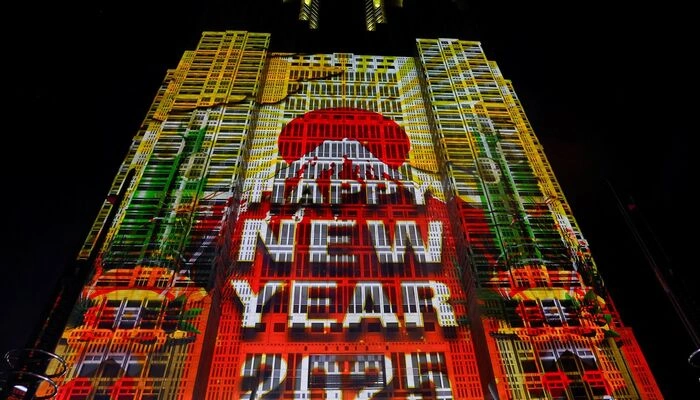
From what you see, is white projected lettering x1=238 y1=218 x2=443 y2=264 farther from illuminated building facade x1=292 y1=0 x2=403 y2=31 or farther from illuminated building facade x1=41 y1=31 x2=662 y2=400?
illuminated building facade x1=292 y1=0 x2=403 y2=31

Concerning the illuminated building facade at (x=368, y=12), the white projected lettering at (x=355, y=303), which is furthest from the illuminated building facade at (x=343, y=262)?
the illuminated building facade at (x=368, y=12)

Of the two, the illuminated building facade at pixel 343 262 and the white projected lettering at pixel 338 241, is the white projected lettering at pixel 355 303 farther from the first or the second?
the white projected lettering at pixel 338 241

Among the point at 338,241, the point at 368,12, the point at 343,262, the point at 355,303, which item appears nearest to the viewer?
the point at 355,303

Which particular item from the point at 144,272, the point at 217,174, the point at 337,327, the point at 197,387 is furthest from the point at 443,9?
the point at 197,387

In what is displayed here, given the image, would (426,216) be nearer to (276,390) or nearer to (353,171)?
(353,171)

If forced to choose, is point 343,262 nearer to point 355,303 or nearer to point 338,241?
point 338,241

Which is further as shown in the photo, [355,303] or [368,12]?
[368,12]

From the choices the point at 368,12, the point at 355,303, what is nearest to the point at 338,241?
the point at 355,303

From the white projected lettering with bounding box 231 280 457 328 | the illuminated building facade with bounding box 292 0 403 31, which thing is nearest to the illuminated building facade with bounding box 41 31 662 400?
the white projected lettering with bounding box 231 280 457 328
